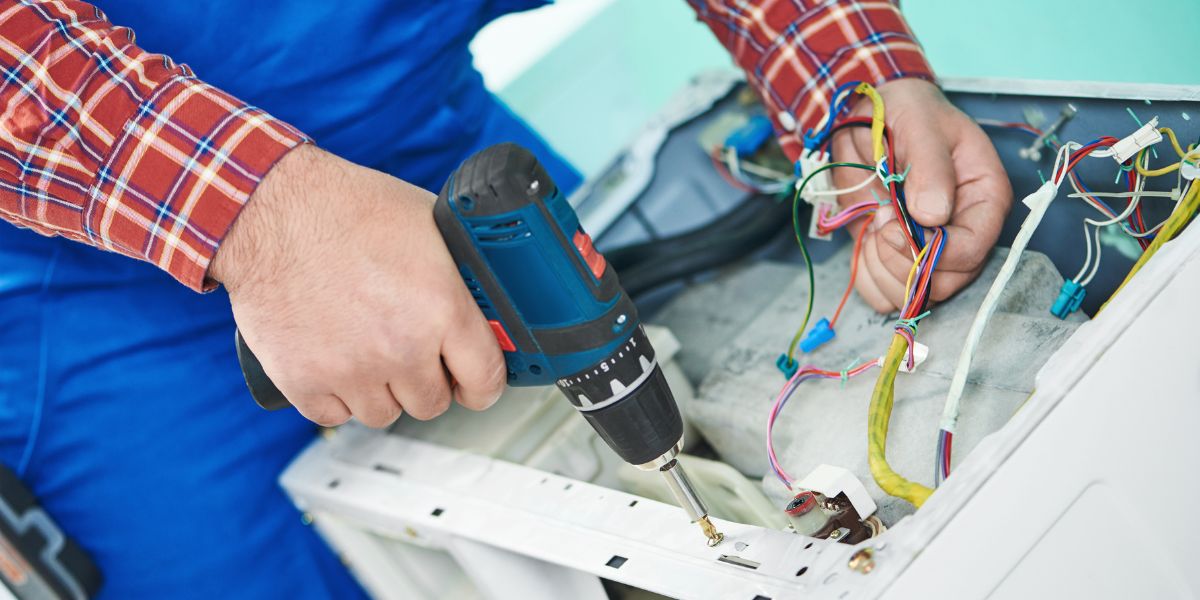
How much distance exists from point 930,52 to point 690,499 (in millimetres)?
1364

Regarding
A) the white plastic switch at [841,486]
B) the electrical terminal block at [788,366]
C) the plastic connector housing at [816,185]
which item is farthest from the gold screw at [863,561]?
the plastic connector housing at [816,185]

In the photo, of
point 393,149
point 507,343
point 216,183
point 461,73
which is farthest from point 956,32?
point 216,183

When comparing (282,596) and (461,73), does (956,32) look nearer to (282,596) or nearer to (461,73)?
(461,73)

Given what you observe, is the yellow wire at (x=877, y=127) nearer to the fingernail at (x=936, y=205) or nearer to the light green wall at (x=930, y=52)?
the fingernail at (x=936, y=205)

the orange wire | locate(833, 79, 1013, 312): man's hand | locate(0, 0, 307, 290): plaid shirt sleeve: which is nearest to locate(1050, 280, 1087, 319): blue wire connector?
locate(833, 79, 1013, 312): man's hand

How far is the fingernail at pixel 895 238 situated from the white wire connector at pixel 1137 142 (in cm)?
17

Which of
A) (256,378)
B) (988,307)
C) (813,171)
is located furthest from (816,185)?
(256,378)

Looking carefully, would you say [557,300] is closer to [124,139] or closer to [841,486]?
[841,486]

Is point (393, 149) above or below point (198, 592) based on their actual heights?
above

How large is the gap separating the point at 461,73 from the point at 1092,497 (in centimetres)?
94

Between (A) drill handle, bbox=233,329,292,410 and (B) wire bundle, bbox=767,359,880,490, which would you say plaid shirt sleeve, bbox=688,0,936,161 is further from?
(A) drill handle, bbox=233,329,292,410

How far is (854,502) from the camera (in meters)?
0.51

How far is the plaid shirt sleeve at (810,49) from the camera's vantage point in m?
0.79

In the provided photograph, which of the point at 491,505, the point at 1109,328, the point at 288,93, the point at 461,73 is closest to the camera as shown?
the point at 1109,328
